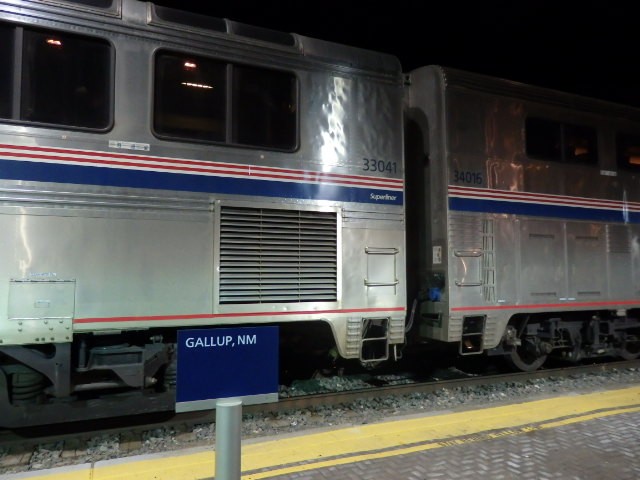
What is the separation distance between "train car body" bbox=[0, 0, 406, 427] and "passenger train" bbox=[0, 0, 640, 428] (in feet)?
0.06

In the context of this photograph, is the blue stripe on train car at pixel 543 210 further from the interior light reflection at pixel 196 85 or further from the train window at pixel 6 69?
the train window at pixel 6 69

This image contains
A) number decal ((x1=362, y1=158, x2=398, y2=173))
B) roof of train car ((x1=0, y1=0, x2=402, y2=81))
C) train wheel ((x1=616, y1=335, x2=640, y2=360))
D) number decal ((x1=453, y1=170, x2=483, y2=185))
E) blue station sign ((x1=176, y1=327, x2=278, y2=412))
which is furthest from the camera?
train wheel ((x1=616, y1=335, x2=640, y2=360))

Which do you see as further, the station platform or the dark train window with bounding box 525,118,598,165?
the dark train window with bounding box 525,118,598,165

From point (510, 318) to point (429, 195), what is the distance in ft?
6.45

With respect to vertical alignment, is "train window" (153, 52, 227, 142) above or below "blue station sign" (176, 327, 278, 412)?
above

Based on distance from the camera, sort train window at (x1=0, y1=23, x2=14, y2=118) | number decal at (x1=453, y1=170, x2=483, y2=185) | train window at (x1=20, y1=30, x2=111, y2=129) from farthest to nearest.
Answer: number decal at (x1=453, y1=170, x2=483, y2=185) → train window at (x1=20, y1=30, x2=111, y2=129) → train window at (x1=0, y1=23, x2=14, y2=118)

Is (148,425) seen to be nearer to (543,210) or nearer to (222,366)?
(222,366)

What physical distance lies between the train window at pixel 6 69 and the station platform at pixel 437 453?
2893mm

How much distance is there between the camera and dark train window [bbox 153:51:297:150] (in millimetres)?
4746

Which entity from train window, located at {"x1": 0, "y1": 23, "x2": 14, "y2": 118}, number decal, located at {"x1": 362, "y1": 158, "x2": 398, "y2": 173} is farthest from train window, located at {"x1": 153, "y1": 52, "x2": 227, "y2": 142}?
number decal, located at {"x1": 362, "y1": 158, "x2": 398, "y2": 173}

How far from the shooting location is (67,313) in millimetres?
4195

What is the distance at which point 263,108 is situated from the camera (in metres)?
5.16

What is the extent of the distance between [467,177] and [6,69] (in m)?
4.83

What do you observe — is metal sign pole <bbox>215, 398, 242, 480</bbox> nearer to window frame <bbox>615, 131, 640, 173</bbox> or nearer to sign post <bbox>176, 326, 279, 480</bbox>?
sign post <bbox>176, 326, 279, 480</bbox>
